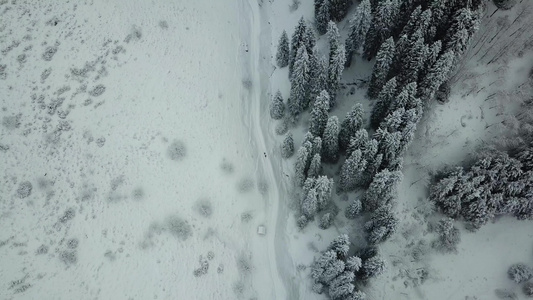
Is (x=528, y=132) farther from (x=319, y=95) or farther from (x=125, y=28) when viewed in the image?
(x=125, y=28)

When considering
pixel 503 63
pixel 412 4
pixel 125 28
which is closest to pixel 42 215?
pixel 125 28

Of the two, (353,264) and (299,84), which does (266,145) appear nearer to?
(299,84)

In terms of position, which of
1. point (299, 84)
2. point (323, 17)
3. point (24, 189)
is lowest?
point (299, 84)

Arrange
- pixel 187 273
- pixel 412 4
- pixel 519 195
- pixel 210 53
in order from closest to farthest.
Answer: pixel 519 195, pixel 187 273, pixel 412 4, pixel 210 53

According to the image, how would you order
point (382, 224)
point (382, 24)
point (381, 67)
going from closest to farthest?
1. point (382, 224)
2. point (381, 67)
3. point (382, 24)

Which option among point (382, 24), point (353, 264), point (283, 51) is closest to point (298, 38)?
point (283, 51)

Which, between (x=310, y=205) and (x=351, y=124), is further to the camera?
(x=351, y=124)

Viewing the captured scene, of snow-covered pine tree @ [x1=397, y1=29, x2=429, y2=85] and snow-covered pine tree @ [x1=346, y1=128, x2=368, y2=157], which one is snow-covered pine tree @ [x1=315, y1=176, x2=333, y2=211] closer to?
snow-covered pine tree @ [x1=346, y1=128, x2=368, y2=157]

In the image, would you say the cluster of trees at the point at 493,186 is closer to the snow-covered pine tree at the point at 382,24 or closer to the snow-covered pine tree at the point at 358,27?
the snow-covered pine tree at the point at 382,24

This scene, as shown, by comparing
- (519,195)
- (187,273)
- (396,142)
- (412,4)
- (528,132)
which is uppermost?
(412,4)
